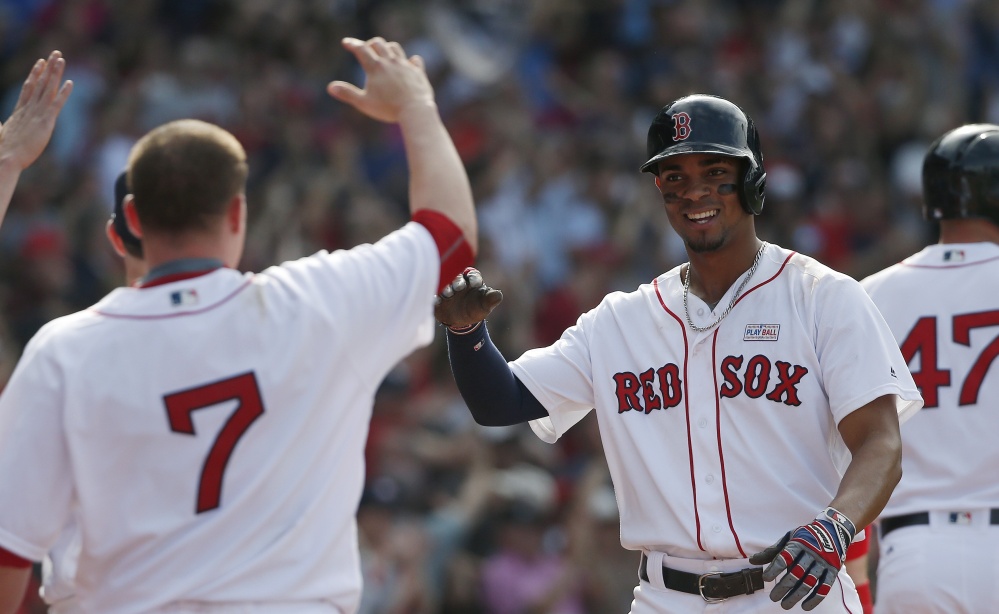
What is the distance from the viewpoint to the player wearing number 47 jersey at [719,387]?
385cm

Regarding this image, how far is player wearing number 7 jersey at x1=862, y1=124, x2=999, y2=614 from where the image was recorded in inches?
181

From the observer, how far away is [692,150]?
4.09m

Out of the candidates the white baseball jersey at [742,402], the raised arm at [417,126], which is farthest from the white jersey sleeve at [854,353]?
the raised arm at [417,126]

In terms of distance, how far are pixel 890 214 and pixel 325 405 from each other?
31.8 ft

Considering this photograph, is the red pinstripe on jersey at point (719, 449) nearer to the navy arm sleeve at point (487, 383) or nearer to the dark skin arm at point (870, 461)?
the dark skin arm at point (870, 461)

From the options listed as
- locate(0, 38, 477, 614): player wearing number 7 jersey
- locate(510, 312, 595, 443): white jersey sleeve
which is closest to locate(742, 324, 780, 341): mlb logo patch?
locate(510, 312, 595, 443): white jersey sleeve

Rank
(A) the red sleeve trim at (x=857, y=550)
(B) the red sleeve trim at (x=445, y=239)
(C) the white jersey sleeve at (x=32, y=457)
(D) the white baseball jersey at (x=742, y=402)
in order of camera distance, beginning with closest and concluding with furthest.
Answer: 1. (C) the white jersey sleeve at (x=32, y=457)
2. (B) the red sleeve trim at (x=445, y=239)
3. (D) the white baseball jersey at (x=742, y=402)
4. (A) the red sleeve trim at (x=857, y=550)

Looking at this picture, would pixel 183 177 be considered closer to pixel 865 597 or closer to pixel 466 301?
pixel 466 301

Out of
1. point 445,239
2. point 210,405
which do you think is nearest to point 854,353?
point 445,239

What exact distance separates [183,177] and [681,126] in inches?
68.1

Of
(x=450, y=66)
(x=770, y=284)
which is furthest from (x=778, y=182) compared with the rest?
(x=770, y=284)

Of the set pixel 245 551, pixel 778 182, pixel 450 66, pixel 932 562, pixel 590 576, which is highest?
pixel 450 66

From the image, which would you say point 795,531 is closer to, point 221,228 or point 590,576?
point 221,228

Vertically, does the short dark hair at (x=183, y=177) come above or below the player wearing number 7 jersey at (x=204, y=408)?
above
